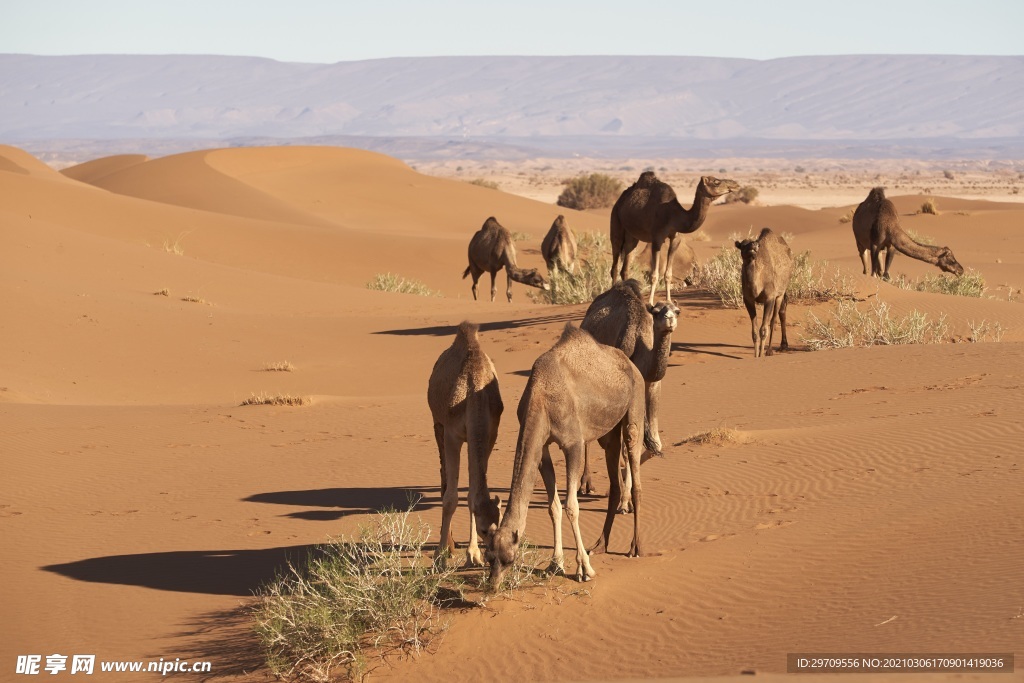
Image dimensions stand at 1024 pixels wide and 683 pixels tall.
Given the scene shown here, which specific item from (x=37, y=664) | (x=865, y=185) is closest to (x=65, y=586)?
(x=37, y=664)

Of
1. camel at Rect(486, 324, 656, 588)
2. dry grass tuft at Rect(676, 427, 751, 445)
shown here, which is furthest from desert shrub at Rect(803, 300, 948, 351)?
camel at Rect(486, 324, 656, 588)

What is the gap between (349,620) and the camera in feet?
23.1

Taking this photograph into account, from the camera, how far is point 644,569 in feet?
26.1

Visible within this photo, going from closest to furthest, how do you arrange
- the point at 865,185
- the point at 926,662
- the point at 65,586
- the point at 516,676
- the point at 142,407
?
the point at 926,662
the point at 516,676
the point at 65,586
the point at 142,407
the point at 865,185

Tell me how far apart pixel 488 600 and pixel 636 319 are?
9.60 ft

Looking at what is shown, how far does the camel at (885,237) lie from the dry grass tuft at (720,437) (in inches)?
448

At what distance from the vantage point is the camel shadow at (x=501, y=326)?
1955cm

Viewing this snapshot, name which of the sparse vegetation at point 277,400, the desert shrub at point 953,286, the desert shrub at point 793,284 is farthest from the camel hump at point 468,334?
the desert shrub at point 953,286

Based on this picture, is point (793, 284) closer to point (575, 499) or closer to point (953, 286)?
point (953, 286)

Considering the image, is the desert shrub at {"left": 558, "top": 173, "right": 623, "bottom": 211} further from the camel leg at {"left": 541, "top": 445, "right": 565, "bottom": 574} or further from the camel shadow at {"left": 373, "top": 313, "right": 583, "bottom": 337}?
the camel leg at {"left": 541, "top": 445, "right": 565, "bottom": 574}

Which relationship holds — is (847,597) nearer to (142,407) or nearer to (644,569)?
(644,569)

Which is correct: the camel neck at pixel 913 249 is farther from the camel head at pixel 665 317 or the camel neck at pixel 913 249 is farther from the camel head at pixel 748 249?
the camel head at pixel 665 317

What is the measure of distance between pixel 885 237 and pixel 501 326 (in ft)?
25.1

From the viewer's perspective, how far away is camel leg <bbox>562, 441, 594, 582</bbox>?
24.0ft
